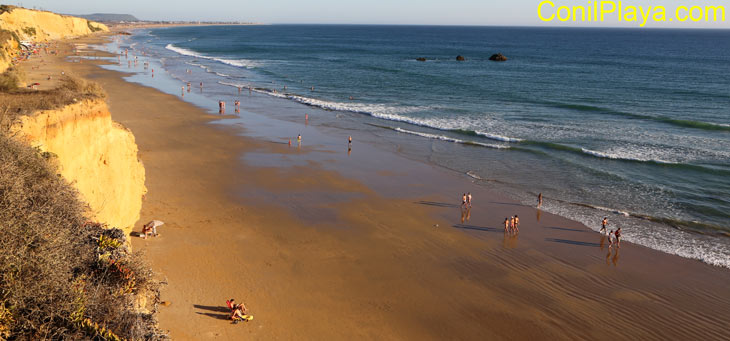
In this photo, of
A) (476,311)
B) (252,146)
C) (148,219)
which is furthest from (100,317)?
(252,146)

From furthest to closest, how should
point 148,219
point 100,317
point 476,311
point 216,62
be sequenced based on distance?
point 216,62, point 148,219, point 476,311, point 100,317

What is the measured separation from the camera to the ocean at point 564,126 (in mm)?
23562

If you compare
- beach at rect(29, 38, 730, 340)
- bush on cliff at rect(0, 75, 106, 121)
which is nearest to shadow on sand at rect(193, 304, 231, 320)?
beach at rect(29, 38, 730, 340)

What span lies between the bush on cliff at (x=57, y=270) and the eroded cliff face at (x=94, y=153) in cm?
267

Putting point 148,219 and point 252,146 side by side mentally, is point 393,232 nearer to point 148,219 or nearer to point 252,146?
point 148,219

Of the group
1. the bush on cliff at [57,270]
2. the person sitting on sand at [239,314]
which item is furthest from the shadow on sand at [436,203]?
the bush on cliff at [57,270]

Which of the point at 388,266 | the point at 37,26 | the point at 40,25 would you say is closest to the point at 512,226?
the point at 388,266

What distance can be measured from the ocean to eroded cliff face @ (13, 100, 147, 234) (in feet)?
60.7

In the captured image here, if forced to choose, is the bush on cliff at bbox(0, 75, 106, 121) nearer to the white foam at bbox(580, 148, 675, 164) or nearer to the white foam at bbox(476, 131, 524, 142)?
the white foam at bbox(476, 131, 524, 142)

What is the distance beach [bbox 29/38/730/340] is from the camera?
13.9 meters

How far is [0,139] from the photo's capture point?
9.09m

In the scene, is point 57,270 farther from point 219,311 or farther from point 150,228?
point 150,228

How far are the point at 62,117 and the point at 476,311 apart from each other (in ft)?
44.1

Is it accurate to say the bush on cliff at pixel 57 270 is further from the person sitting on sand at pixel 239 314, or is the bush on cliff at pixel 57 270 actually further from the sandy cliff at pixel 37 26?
the sandy cliff at pixel 37 26
